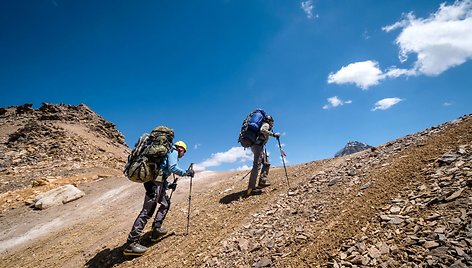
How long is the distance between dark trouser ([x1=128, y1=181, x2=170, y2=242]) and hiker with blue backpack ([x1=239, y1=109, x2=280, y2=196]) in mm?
3179

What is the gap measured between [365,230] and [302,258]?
1202 millimetres

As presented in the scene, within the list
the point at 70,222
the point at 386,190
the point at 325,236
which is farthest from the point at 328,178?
the point at 70,222

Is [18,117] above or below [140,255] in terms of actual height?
above

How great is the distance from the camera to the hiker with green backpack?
7.61m

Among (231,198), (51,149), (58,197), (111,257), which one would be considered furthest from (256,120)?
(51,149)

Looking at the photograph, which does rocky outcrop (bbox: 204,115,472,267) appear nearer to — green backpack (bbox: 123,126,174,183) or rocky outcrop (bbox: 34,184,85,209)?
green backpack (bbox: 123,126,174,183)

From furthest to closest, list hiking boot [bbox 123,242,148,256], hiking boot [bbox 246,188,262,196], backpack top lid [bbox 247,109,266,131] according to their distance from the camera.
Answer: hiking boot [bbox 246,188,262,196]
backpack top lid [bbox 247,109,266,131]
hiking boot [bbox 123,242,148,256]

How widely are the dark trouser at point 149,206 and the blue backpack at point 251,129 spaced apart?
3.36 meters

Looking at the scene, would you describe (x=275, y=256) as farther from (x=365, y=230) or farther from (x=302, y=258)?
(x=365, y=230)

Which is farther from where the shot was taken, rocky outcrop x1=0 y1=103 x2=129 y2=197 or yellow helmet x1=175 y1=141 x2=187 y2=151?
rocky outcrop x1=0 y1=103 x2=129 y2=197

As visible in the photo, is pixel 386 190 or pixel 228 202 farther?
pixel 228 202

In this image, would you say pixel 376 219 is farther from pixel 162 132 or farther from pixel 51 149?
pixel 51 149

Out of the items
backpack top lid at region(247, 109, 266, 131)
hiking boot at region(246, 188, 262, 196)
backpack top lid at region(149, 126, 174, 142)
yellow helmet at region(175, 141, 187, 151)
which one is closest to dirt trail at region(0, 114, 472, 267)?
hiking boot at region(246, 188, 262, 196)

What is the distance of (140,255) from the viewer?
7758 mm
